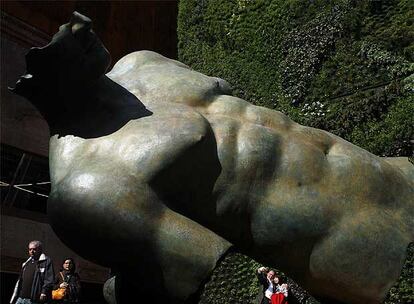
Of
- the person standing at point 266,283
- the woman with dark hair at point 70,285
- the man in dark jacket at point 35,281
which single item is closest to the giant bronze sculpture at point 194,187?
the person standing at point 266,283

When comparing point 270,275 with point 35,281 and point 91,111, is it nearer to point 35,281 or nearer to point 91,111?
point 91,111

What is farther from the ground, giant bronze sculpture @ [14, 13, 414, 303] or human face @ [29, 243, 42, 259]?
giant bronze sculpture @ [14, 13, 414, 303]

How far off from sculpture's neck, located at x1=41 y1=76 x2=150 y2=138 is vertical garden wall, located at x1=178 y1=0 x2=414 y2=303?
4.69ft

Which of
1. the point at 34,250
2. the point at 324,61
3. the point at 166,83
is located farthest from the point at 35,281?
the point at 166,83

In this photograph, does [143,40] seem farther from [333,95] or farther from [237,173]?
[237,173]

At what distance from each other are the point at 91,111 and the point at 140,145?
28 cm

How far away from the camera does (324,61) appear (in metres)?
3.56

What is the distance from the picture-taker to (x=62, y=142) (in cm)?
215

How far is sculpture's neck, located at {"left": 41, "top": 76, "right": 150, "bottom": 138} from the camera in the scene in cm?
214

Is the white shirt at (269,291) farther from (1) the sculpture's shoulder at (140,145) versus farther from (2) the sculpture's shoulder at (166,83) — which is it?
(1) the sculpture's shoulder at (140,145)

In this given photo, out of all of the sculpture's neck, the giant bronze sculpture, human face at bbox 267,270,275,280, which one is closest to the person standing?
human face at bbox 267,270,275,280

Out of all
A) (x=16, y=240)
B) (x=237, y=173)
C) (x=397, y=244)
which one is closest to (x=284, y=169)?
(x=237, y=173)

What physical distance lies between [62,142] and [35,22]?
36.0 feet

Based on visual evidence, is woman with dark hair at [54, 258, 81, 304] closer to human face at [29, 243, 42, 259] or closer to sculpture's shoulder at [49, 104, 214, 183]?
human face at [29, 243, 42, 259]
